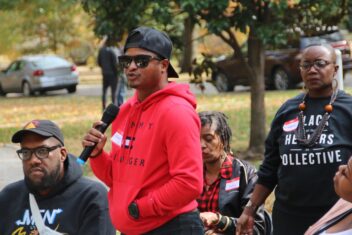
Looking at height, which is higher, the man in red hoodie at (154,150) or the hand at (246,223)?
the man in red hoodie at (154,150)

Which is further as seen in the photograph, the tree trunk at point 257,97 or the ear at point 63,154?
the tree trunk at point 257,97

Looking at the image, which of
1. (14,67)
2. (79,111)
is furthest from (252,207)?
(14,67)

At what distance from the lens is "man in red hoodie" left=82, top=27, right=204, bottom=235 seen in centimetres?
413

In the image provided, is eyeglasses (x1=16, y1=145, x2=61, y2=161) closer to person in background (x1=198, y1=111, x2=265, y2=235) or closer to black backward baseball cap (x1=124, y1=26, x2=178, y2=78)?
black backward baseball cap (x1=124, y1=26, x2=178, y2=78)

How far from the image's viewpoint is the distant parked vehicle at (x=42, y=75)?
30.2 meters

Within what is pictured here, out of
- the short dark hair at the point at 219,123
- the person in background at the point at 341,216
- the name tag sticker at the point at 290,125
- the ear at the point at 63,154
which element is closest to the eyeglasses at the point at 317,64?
the name tag sticker at the point at 290,125

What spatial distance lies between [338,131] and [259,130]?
7851 millimetres

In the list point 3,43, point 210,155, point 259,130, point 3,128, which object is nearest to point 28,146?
point 210,155

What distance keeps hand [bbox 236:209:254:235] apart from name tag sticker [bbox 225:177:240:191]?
0.79 ft

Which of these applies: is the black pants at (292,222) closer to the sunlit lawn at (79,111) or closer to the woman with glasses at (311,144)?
the woman with glasses at (311,144)

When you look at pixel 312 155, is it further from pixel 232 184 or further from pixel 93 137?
pixel 93 137

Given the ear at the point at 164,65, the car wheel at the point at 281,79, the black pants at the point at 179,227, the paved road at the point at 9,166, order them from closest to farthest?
the black pants at the point at 179,227 < the ear at the point at 164,65 < the paved road at the point at 9,166 < the car wheel at the point at 281,79

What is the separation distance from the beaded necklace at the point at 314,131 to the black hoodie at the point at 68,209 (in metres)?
1.08

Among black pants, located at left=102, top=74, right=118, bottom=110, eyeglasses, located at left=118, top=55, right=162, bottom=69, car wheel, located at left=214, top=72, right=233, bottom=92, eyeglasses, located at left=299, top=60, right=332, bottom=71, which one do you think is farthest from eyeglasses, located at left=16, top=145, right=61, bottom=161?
car wheel, located at left=214, top=72, right=233, bottom=92
